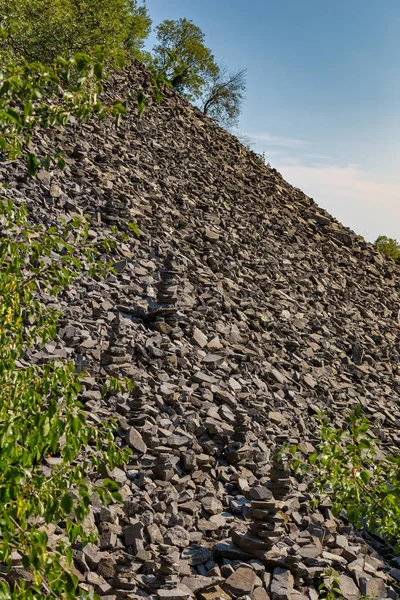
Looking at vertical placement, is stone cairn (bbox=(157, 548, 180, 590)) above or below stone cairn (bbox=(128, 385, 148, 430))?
below

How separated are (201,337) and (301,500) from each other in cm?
391

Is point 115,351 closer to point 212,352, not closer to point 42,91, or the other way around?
point 212,352

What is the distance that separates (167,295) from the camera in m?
11.4

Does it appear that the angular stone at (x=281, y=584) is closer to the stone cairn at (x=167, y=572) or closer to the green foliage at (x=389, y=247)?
the stone cairn at (x=167, y=572)

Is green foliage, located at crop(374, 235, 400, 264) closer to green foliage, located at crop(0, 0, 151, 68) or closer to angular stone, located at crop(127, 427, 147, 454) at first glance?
green foliage, located at crop(0, 0, 151, 68)

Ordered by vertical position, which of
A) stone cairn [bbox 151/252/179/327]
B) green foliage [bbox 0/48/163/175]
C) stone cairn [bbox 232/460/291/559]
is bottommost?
stone cairn [bbox 232/460/291/559]

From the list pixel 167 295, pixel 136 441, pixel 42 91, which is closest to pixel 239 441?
pixel 136 441

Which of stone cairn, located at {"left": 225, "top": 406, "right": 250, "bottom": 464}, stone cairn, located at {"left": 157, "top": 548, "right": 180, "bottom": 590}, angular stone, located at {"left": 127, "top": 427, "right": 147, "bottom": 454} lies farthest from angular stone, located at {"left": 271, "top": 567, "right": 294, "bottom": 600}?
angular stone, located at {"left": 127, "top": 427, "right": 147, "bottom": 454}

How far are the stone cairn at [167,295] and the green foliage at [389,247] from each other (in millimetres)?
23671

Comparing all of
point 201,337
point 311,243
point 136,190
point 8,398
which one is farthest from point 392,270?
point 8,398

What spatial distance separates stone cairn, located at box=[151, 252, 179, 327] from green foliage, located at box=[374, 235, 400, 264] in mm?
23671

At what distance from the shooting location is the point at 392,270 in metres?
22.8

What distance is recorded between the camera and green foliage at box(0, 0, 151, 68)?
19.6 metres

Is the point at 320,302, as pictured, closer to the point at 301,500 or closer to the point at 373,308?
the point at 373,308
